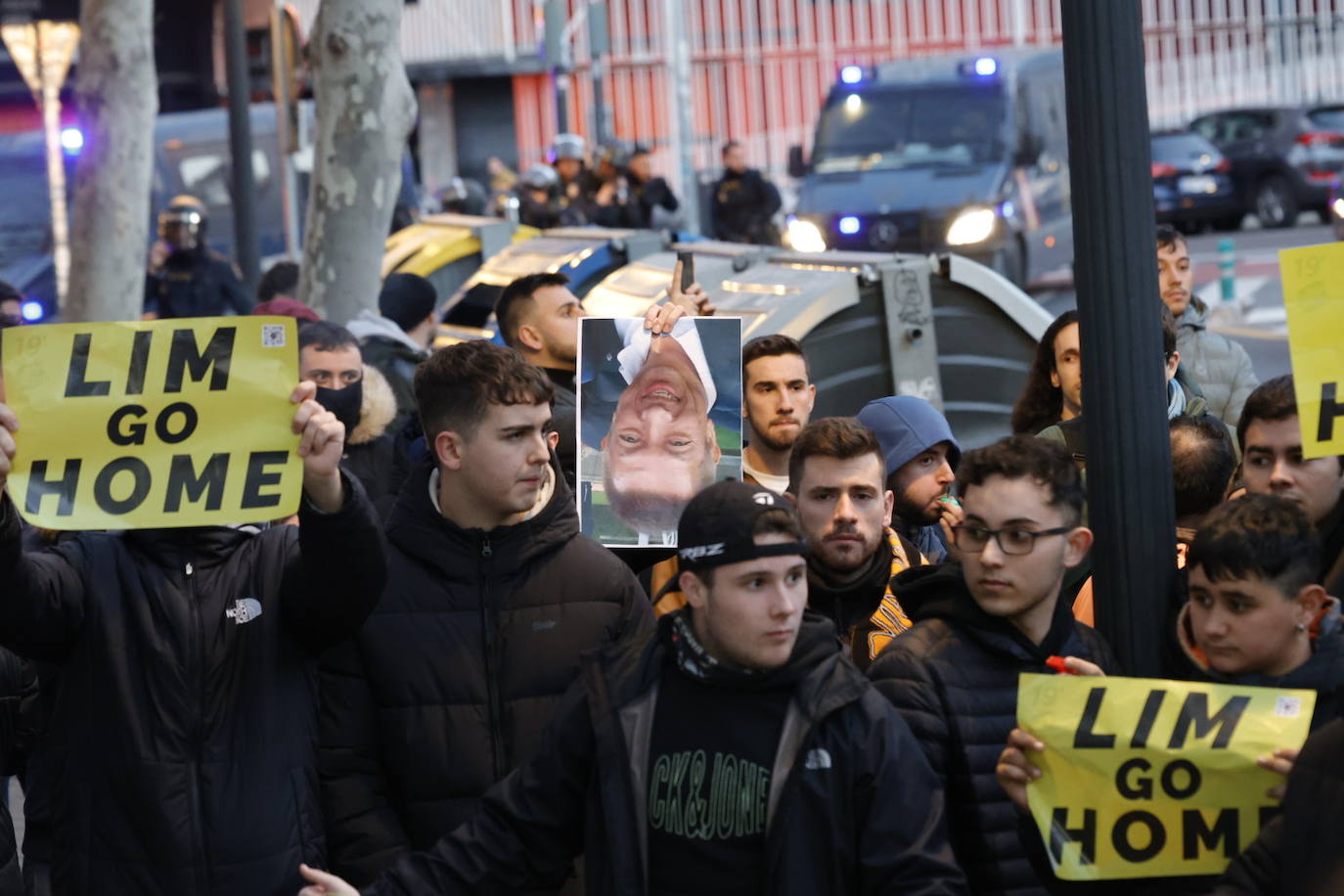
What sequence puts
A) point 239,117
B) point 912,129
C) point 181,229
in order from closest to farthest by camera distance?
point 181,229
point 239,117
point 912,129

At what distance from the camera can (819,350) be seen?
9.68m

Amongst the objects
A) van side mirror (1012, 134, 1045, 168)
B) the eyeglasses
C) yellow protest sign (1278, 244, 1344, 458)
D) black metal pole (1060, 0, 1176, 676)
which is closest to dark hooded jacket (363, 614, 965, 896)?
the eyeglasses

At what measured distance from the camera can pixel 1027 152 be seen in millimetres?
20078

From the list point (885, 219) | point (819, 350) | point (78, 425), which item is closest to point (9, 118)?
point (885, 219)

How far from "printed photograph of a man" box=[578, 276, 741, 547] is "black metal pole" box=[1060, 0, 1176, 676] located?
4.93ft

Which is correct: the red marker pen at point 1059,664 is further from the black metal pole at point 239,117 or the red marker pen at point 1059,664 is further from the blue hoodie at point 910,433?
the black metal pole at point 239,117

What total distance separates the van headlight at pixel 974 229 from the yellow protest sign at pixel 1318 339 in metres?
15.5

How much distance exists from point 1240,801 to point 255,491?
1.98 metres

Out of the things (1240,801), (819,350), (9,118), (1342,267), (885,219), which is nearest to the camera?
(1240,801)

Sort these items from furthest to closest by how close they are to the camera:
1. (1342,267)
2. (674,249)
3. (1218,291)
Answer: (1218,291) → (674,249) → (1342,267)

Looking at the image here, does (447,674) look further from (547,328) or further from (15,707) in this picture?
(547,328)

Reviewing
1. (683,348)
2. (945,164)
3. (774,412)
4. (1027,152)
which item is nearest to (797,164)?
(945,164)

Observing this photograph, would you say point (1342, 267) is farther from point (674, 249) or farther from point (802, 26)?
point (802, 26)

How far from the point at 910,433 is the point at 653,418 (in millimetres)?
Answer: 1088
